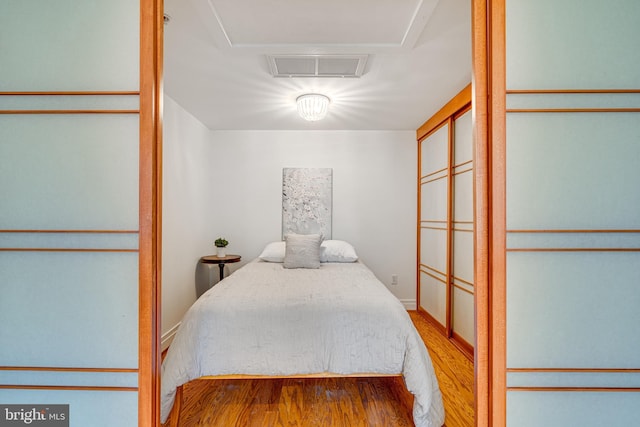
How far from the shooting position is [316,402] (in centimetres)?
199

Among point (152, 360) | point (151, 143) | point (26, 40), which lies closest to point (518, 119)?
point (151, 143)

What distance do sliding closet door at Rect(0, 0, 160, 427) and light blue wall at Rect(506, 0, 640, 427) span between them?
53.7 inches

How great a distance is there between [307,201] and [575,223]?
10.0ft

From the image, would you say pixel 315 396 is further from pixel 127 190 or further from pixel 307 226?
pixel 307 226

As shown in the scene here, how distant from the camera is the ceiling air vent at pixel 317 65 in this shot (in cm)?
209

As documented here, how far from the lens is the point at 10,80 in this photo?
1118 mm

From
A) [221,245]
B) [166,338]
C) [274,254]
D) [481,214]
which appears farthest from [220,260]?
[481,214]

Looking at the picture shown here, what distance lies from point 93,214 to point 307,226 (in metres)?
2.90

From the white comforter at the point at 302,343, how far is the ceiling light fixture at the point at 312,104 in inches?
67.8

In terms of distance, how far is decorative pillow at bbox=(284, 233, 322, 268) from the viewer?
10.1 ft

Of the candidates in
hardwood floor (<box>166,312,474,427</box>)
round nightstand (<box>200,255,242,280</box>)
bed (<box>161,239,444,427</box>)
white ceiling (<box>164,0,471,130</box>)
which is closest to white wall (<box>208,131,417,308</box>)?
round nightstand (<box>200,255,242,280</box>)

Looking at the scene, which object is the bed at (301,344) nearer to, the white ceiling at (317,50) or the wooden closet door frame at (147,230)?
the wooden closet door frame at (147,230)

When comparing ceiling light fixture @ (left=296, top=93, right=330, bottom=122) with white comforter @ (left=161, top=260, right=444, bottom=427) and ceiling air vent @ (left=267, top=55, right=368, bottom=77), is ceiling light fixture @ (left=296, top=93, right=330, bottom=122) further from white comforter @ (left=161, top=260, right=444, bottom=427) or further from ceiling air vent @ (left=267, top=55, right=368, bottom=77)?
white comforter @ (left=161, top=260, right=444, bottom=427)

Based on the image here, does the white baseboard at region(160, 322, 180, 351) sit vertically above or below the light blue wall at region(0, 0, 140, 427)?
below
